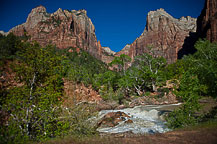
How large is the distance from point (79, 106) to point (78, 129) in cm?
123

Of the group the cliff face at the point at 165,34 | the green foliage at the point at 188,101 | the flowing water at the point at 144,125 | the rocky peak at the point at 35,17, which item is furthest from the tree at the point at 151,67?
the rocky peak at the point at 35,17

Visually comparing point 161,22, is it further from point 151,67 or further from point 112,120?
point 112,120

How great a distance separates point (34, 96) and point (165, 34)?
141 metres

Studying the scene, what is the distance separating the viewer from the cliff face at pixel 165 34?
120 m

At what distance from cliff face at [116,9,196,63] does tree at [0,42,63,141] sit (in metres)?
Result: 114

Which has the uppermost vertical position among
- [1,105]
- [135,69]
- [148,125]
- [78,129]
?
[135,69]

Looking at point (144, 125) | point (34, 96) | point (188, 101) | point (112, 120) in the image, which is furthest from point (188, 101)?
point (34, 96)

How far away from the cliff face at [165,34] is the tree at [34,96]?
374ft

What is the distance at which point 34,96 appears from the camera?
5.62 meters

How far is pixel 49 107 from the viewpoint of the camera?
18.6 ft

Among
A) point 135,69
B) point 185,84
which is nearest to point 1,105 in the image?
point 185,84

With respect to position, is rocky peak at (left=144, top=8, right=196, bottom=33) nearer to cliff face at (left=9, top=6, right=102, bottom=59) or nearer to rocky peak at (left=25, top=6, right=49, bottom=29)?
cliff face at (left=9, top=6, right=102, bottom=59)

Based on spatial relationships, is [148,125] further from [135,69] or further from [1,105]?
[135,69]

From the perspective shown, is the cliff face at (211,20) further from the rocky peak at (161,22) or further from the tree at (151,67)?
the rocky peak at (161,22)
